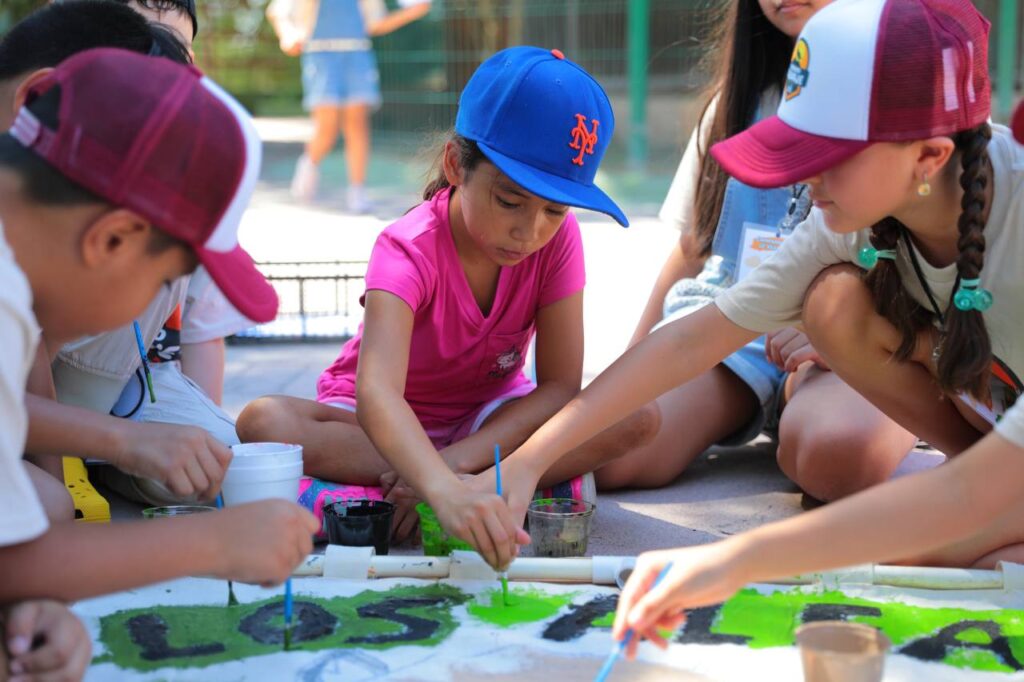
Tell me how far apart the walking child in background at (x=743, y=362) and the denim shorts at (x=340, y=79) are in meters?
4.38

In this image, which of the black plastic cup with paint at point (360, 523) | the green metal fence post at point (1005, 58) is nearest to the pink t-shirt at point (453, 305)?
the black plastic cup with paint at point (360, 523)

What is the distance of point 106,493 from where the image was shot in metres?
2.52

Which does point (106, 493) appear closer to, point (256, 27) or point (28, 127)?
point (28, 127)

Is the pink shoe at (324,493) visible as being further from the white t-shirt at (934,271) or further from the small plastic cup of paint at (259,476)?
the white t-shirt at (934,271)

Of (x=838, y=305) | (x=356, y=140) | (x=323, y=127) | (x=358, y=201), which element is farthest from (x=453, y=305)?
(x=323, y=127)

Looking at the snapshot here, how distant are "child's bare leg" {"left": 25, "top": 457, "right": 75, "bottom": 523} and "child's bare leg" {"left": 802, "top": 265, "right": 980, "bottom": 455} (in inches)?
Answer: 47.6

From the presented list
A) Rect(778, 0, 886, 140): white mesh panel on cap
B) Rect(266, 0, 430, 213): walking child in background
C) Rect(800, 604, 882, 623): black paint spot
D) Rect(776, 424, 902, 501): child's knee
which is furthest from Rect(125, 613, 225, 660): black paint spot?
Rect(266, 0, 430, 213): walking child in background

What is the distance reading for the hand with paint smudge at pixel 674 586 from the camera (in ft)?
4.25

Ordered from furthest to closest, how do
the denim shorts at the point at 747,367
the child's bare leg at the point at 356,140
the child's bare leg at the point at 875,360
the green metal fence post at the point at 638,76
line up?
the green metal fence post at the point at 638,76 → the child's bare leg at the point at 356,140 → the denim shorts at the point at 747,367 → the child's bare leg at the point at 875,360

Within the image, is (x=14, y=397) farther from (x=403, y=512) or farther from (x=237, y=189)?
(x=403, y=512)

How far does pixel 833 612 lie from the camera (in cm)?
175

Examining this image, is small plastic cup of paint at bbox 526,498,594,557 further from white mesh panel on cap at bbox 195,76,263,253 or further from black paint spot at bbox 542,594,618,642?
white mesh panel on cap at bbox 195,76,263,253

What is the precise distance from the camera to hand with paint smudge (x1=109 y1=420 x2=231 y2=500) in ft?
5.40

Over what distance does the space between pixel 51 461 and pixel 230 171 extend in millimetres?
916
